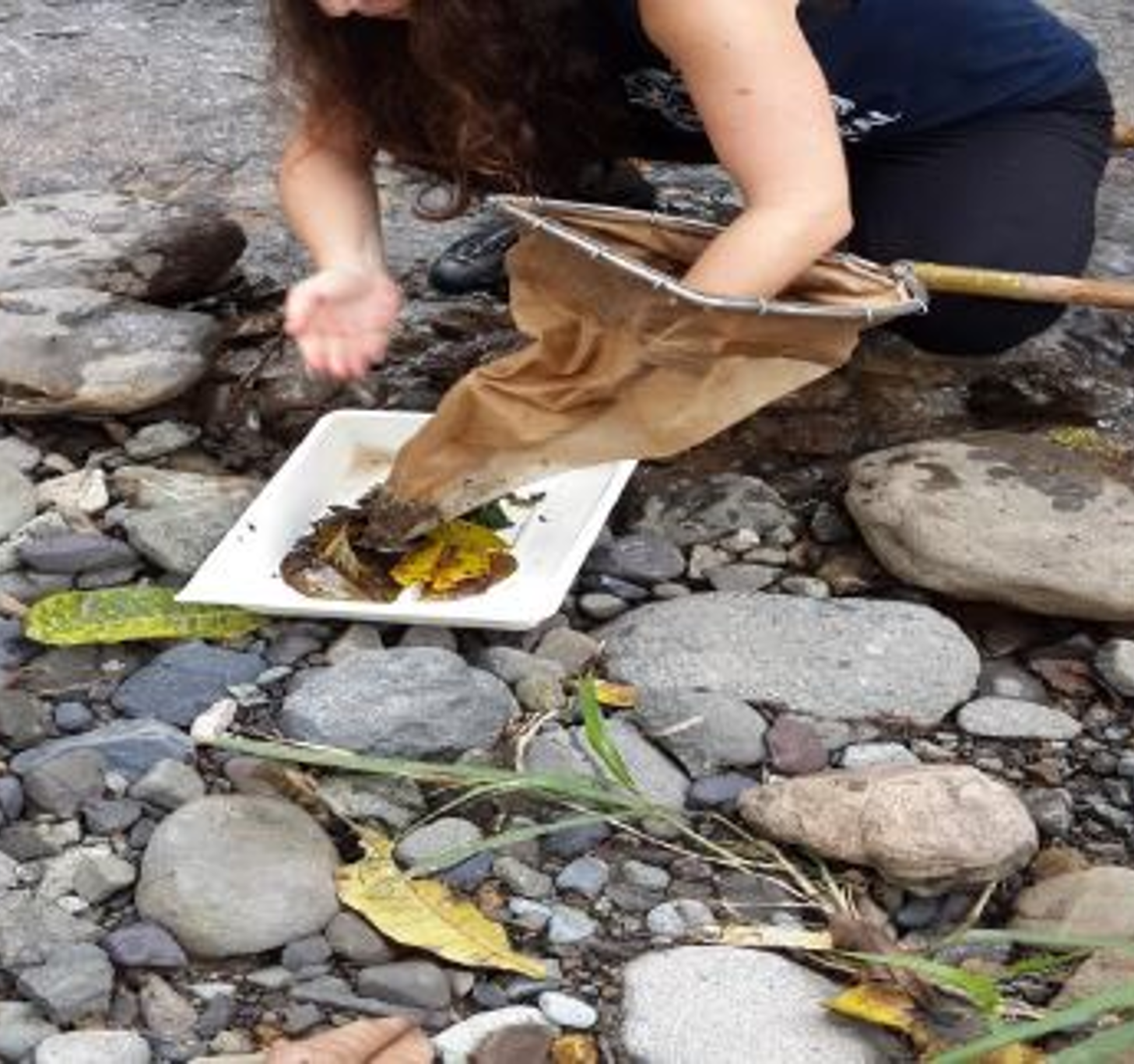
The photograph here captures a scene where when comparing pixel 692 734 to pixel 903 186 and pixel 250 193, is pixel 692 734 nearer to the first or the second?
pixel 903 186

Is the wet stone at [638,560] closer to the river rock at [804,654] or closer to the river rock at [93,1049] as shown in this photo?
the river rock at [804,654]

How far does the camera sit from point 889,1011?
1.79 m

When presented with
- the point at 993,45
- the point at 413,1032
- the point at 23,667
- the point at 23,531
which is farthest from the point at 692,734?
the point at 993,45

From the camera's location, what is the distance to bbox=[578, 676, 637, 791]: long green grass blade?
2055 millimetres

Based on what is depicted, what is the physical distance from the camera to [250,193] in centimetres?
356

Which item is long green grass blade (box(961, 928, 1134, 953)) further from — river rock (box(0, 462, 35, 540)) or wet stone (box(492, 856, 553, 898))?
river rock (box(0, 462, 35, 540))

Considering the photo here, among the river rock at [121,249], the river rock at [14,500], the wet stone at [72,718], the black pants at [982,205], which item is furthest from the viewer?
the river rock at [121,249]

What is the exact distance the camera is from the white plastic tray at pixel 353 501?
2.33 metres

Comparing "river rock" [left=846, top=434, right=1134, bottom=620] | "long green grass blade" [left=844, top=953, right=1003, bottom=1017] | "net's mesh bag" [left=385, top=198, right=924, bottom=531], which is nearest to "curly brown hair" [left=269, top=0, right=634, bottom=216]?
"net's mesh bag" [left=385, top=198, right=924, bottom=531]

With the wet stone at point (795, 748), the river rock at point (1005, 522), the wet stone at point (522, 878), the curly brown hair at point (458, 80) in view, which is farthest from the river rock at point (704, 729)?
the curly brown hair at point (458, 80)

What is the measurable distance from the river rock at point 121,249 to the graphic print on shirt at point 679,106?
0.70m

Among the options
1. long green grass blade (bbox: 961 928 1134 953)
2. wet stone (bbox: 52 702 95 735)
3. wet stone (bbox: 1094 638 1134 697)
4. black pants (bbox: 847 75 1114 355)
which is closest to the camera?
long green grass blade (bbox: 961 928 1134 953)

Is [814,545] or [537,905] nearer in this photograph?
[537,905]

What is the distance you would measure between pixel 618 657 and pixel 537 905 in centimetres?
44
